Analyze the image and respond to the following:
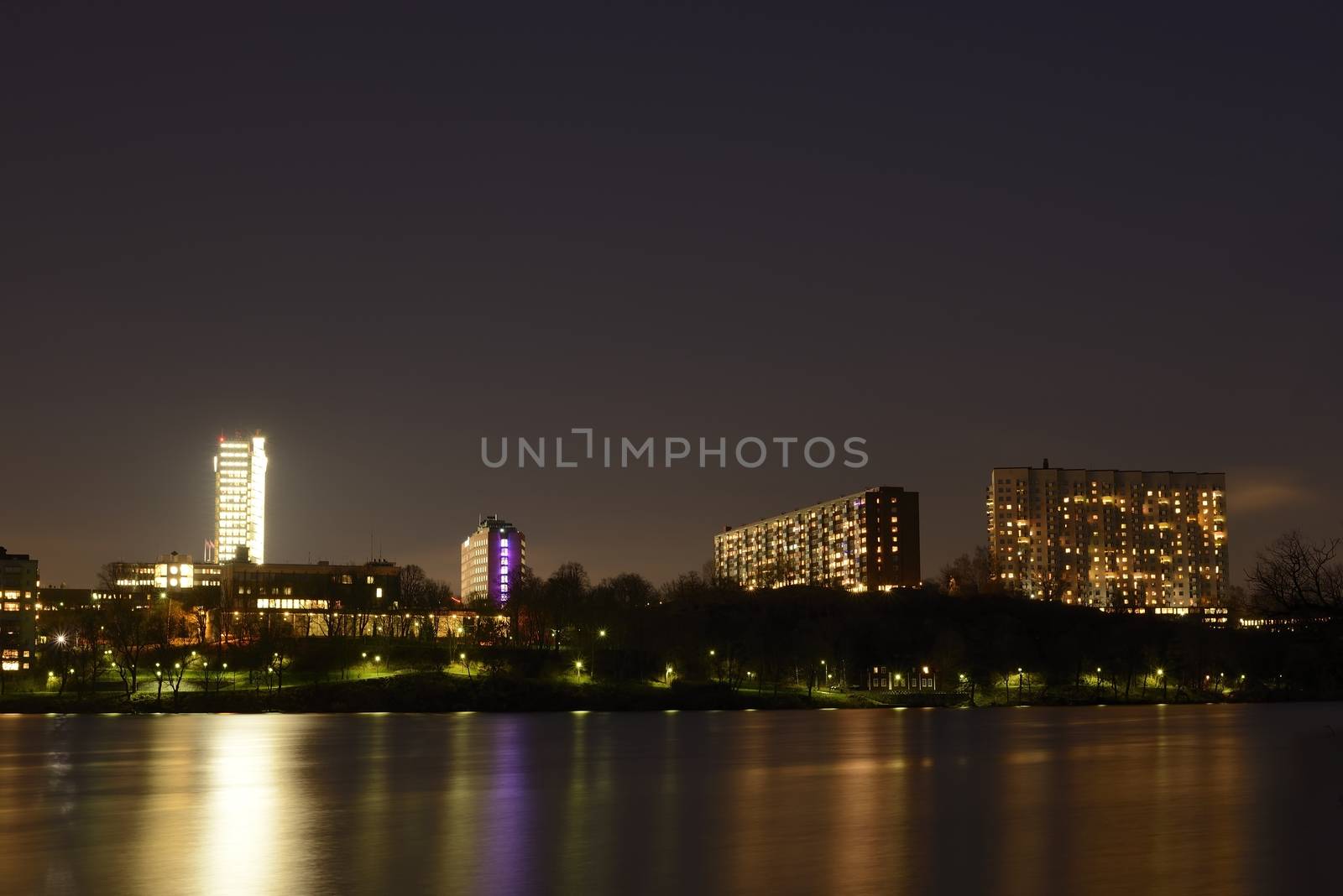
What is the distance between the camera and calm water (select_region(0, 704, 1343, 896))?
27.2 meters

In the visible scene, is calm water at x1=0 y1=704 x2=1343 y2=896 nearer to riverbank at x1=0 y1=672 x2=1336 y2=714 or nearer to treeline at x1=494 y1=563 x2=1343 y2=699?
riverbank at x1=0 y1=672 x2=1336 y2=714

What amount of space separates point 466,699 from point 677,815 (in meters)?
94.3

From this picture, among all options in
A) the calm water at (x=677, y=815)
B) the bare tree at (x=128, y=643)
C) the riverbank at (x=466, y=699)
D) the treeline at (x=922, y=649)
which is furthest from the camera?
the treeline at (x=922, y=649)

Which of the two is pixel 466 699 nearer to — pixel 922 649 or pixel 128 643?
pixel 128 643

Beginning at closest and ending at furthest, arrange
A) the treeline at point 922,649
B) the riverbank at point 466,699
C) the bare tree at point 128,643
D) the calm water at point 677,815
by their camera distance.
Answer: the calm water at point 677,815 → the riverbank at point 466,699 → the bare tree at point 128,643 → the treeline at point 922,649

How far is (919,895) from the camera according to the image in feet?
81.9

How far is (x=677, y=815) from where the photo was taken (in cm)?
3803

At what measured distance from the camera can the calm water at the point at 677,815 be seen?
2723 cm

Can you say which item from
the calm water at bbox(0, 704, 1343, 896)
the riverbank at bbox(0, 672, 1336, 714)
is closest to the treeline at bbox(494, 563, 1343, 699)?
the riverbank at bbox(0, 672, 1336, 714)

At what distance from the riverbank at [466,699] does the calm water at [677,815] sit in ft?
169

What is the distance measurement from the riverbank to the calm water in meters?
51.6

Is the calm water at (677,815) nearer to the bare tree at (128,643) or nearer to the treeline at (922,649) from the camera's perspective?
the bare tree at (128,643)

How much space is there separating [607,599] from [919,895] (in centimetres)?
15102

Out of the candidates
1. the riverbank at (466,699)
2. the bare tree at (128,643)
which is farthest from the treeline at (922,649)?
the bare tree at (128,643)
